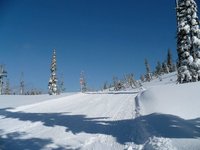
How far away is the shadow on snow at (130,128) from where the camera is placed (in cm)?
906

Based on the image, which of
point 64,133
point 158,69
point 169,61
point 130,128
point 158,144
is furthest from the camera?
point 158,69

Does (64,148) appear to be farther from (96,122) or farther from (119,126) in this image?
(96,122)

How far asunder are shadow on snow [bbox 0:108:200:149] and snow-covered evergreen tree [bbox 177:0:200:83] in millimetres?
23540

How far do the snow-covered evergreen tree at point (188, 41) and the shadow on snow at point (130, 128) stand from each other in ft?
77.2

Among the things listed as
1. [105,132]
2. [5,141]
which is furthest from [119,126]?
[5,141]

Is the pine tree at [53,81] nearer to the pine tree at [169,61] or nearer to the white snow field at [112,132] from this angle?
the white snow field at [112,132]

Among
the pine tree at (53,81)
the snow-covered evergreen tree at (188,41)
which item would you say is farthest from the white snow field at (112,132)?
the pine tree at (53,81)

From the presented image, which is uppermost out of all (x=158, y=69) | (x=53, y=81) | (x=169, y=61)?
(x=169, y=61)

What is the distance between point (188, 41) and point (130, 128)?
27.5m

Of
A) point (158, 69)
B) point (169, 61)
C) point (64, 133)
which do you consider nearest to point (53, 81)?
point (64, 133)

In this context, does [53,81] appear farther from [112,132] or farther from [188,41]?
[112,132]

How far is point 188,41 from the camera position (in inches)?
1411

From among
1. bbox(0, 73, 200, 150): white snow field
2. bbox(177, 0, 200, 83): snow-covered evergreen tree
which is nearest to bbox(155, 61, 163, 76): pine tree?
bbox(177, 0, 200, 83): snow-covered evergreen tree

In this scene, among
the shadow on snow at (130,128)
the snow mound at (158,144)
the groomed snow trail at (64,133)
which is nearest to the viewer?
the snow mound at (158,144)
